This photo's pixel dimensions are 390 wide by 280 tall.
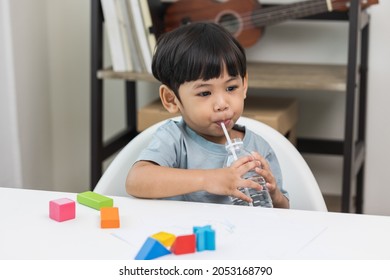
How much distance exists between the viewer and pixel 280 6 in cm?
220

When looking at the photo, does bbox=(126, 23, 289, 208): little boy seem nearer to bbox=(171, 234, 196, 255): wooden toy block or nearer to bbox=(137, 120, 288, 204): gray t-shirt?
bbox=(137, 120, 288, 204): gray t-shirt

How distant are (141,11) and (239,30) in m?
0.32

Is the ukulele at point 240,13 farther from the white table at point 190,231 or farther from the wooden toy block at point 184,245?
the wooden toy block at point 184,245

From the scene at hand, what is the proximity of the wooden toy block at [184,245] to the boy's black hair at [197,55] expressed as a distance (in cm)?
40

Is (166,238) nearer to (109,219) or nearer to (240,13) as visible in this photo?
(109,219)

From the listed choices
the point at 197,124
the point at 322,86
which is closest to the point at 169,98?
the point at 197,124

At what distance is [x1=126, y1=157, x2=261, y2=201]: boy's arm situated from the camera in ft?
3.45

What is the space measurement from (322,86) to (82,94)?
1.06 metres

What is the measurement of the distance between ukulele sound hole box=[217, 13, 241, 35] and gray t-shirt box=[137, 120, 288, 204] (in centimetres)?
95

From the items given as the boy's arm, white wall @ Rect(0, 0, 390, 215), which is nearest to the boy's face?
the boy's arm

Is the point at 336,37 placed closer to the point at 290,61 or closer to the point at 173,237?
the point at 290,61

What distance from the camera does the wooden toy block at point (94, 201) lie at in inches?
40.6

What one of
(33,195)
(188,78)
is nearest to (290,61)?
(188,78)

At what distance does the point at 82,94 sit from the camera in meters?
2.73
